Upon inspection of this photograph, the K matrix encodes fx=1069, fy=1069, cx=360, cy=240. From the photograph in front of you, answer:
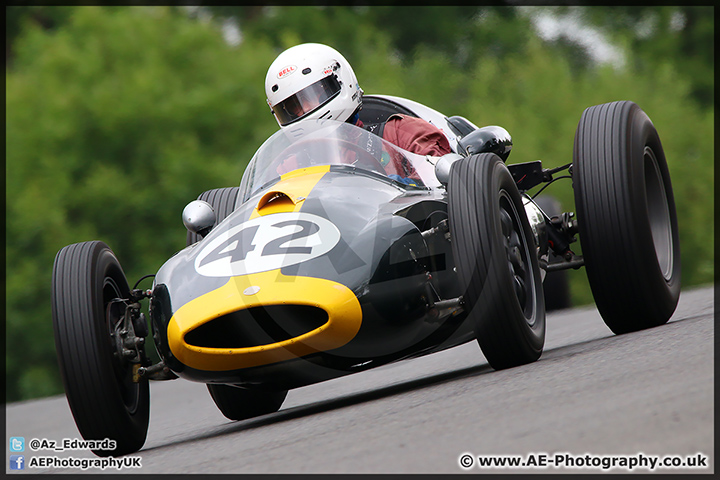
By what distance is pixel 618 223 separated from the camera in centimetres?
572

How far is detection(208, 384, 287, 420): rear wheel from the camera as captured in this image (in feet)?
20.2

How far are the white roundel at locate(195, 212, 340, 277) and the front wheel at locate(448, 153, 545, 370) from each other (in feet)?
1.93

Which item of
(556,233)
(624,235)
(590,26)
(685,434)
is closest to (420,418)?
(685,434)

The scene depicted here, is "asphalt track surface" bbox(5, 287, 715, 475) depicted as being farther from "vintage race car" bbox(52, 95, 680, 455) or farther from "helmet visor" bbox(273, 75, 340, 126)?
"helmet visor" bbox(273, 75, 340, 126)

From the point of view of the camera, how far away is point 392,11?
3625 cm

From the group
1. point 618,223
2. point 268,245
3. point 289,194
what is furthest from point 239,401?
point 618,223

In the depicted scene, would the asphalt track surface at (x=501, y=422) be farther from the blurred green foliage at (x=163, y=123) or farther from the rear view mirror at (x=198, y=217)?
the blurred green foliage at (x=163, y=123)

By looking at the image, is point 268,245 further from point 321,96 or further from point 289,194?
point 321,96

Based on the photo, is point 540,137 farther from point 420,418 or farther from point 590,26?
point 420,418

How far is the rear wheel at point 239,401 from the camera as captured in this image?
6172 millimetres

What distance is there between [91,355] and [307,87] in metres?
2.55

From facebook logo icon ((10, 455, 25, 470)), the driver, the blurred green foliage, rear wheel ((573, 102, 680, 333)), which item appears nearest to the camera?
facebook logo icon ((10, 455, 25, 470))

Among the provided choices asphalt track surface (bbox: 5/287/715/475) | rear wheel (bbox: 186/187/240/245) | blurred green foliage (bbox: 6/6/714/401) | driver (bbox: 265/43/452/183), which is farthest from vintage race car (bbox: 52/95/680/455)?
blurred green foliage (bbox: 6/6/714/401)

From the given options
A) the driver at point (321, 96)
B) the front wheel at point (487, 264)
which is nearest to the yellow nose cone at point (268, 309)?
the front wheel at point (487, 264)
